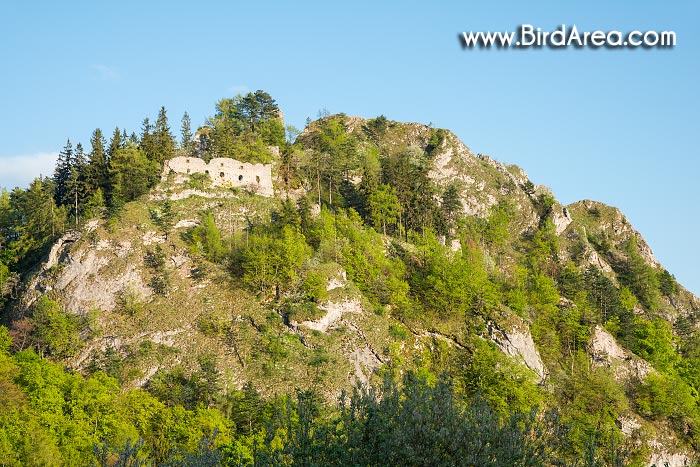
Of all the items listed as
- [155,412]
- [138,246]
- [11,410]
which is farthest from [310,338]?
[11,410]

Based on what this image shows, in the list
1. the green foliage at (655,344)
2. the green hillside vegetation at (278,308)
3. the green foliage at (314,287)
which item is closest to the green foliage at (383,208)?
the green hillside vegetation at (278,308)

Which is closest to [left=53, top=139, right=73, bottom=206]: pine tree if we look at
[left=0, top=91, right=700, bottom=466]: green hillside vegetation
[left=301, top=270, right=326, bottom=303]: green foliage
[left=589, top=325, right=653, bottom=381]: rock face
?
[left=0, top=91, right=700, bottom=466]: green hillside vegetation

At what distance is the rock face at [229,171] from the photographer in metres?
81.4

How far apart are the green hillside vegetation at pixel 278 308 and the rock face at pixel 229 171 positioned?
5.85ft

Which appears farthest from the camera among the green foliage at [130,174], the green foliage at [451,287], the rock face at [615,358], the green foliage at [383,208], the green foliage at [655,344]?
the green foliage at [383,208]

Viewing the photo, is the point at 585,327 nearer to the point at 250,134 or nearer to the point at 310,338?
the point at 310,338

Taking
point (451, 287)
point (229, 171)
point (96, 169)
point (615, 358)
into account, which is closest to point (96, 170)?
point (96, 169)

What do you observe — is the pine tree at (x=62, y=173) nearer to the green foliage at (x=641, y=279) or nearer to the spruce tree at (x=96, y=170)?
the spruce tree at (x=96, y=170)

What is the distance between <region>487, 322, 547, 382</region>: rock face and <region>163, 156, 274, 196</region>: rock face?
1396 inches

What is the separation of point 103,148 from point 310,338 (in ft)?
145

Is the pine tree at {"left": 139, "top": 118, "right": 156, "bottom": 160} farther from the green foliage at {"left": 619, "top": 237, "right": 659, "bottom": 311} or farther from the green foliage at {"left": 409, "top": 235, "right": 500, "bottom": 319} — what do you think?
the green foliage at {"left": 619, "top": 237, "right": 659, "bottom": 311}

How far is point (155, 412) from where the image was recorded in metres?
51.2

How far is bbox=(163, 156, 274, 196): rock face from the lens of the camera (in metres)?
81.4

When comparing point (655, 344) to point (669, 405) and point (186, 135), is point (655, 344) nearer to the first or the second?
point (669, 405)
